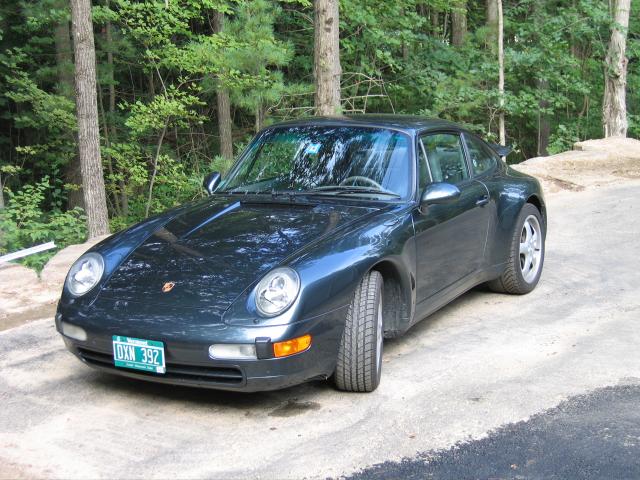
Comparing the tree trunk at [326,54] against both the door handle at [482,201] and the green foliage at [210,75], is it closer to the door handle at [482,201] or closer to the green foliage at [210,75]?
the green foliage at [210,75]

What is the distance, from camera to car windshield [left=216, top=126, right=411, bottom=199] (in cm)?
493

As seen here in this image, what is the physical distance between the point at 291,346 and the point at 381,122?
7.06 ft

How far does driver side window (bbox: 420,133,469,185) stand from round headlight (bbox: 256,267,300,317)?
173 centimetres

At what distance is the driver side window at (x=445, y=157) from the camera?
5.28 m

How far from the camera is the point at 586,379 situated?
4477 mm

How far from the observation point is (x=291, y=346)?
3736mm

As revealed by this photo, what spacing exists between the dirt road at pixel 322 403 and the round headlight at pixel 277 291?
0.61 m

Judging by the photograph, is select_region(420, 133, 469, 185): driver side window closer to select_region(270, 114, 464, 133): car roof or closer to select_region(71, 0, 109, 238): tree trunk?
select_region(270, 114, 464, 133): car roof

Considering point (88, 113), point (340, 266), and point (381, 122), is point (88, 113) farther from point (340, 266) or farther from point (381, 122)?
point (340, 266)

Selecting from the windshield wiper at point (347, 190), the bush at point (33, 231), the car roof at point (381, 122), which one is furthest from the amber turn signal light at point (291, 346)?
the bush at point (33, 231)

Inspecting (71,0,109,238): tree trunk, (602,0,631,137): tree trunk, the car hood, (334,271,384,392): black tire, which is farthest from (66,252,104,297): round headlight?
(602,0,631,137): tree trunk

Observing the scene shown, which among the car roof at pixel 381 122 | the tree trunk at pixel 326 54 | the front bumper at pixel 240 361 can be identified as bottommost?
the front bumper at pixel 240 361

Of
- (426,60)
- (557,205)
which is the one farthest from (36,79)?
(557,205)

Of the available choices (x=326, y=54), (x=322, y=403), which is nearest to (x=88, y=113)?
(x=326, y=54)
